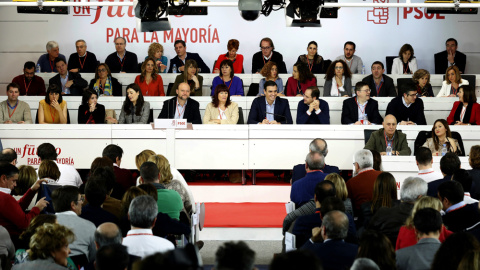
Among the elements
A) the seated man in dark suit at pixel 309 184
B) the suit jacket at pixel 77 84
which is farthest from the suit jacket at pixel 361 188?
the suit jacket at pixel 77 84

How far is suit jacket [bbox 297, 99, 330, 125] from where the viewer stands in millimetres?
9727

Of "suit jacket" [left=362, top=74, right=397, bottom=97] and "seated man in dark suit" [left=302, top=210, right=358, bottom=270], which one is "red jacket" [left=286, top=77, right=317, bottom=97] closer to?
"suit jacket" [left=362, top=74, right=397, bottom=97]

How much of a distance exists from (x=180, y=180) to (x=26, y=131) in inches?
140

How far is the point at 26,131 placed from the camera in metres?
9.18

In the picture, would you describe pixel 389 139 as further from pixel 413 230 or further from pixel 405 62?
pixel 413 230

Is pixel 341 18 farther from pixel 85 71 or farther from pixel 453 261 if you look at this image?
pixel 453 261

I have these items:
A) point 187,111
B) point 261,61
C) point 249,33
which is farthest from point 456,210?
point 249,33

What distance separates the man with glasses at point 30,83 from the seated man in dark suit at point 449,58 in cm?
685

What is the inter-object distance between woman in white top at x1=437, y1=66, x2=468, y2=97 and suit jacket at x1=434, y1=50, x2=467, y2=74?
208 cm

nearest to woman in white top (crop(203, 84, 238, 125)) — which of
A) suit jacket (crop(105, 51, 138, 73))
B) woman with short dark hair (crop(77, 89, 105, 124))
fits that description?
woman with short dark hair (crop(77, 89, 105, 124))

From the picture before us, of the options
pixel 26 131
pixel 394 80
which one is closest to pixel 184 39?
pixel 394 80

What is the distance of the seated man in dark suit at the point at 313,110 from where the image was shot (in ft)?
31.8

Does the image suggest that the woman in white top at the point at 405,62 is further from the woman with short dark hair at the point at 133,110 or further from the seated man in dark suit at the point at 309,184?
the seated man in dark suit at the point at 309,184

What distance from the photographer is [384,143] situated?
29.0ft
